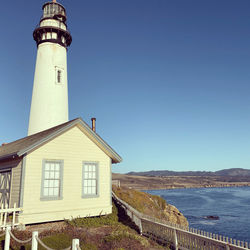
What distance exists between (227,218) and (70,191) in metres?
41.6

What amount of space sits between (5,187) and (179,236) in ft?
31.4

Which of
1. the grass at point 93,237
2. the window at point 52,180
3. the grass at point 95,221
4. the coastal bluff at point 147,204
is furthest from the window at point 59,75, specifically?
the grass at point 93,237

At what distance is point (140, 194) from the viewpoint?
24891mm

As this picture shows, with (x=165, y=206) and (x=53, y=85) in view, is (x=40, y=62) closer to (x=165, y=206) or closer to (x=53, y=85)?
→ (x=53, y=85)

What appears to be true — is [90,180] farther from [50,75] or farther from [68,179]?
[50,75]

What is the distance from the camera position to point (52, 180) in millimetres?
12633

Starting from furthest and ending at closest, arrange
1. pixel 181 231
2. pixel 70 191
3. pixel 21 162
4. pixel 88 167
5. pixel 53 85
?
pixel 53 85 → pixel 88 167 → pixel 70 191 → pixel 21 162 → pixel 181 231

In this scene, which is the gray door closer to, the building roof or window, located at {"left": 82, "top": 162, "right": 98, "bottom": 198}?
the building roof

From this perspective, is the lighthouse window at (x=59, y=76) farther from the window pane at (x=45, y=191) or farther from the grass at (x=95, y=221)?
the grass at (x=95, y=221)

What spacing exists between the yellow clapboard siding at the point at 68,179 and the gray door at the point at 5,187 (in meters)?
1.96

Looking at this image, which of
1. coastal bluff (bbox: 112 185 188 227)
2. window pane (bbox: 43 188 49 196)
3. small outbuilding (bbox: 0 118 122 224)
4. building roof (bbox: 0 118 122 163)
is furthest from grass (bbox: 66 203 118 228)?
coastal bluff (bbox: 112 185 188 227)

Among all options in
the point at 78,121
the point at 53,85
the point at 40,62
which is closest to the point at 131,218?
the point at 78,121

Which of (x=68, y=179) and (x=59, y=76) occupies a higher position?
(x=59, y=76)

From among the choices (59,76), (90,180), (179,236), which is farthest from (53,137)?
(59,76)
